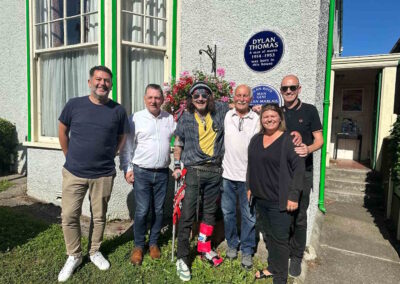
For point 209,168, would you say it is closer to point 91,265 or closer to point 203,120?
point 203,120

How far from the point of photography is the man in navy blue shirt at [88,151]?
9.26 feet

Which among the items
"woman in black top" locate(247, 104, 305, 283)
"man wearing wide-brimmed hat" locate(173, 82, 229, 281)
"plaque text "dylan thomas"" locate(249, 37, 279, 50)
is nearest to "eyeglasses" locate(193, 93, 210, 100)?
"man wearing wide-brimmed hat" locate(173, 82, 229, 281)

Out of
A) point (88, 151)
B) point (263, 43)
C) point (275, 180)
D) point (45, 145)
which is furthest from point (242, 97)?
point (45, 145)

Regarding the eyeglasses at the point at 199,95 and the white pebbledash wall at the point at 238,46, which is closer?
the eyeglasses at the point at 199,95

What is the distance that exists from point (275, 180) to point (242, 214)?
2.63 feet

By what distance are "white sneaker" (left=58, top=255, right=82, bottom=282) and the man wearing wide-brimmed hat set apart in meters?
1.04

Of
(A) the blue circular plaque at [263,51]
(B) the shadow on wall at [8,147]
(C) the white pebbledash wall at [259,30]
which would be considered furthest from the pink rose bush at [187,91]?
(B) the shadow on wall at [8,147]

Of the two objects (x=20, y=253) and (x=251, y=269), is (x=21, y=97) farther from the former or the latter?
(x=251, y=269)

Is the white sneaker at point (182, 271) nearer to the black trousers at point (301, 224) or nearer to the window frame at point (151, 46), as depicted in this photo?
the black trousers at point (301, 224)

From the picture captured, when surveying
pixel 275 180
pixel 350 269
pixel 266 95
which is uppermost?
pixel 266 95

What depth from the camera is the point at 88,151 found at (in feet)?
9.27

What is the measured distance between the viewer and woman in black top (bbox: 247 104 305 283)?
239cm

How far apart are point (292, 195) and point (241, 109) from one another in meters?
1.00

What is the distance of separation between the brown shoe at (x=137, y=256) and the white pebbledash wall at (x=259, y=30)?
7.05ft
